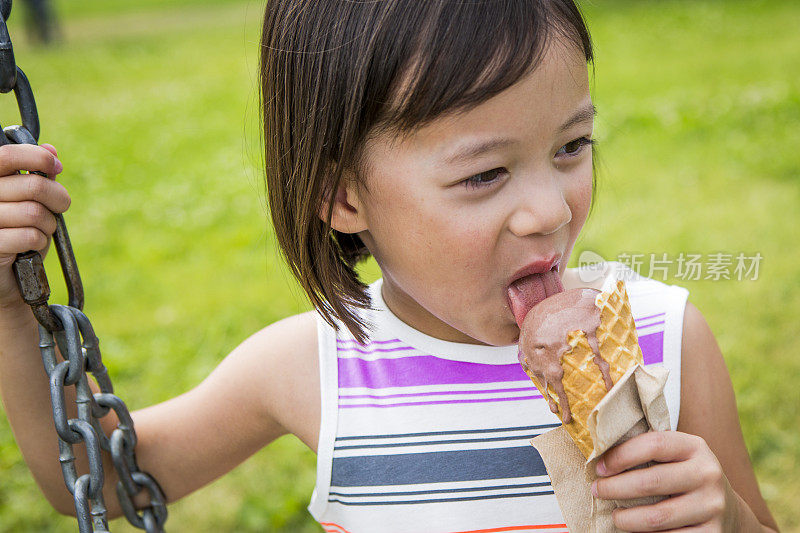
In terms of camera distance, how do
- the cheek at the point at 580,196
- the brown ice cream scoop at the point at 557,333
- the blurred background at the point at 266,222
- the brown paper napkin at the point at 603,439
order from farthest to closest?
the blurred background at the point at 266,222
the cheek at the point at 580,196
the brown ice cream scoop at the point at 557,333
the brown paper napkin at the point at 603,439

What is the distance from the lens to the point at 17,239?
1641 mm

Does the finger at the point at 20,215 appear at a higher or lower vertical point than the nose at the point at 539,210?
higher

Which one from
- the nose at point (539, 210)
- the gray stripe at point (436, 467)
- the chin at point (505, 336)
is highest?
the nose at point (539, 210)

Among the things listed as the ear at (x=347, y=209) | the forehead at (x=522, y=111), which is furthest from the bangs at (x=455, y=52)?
the ear at (x=347, y=209)

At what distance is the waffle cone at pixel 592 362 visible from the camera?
1.47m

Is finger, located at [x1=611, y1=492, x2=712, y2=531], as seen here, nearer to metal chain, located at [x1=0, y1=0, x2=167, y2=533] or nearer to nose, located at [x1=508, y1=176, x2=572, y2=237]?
nose, located at [x1=508, y1=176, x2=572, y2=237]

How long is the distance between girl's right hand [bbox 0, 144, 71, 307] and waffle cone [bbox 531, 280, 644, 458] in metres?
1.05

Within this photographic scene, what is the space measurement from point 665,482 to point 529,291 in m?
0.43

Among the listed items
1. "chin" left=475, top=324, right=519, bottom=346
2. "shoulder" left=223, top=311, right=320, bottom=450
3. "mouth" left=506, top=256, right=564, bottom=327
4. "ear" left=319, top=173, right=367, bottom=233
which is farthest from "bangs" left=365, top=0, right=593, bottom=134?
"shoulder" left=223, top=311, right=320, bottom=450

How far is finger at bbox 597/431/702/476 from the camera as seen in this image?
1407mm

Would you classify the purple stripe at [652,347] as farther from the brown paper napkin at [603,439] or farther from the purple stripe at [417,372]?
the brown paper napkin at [603,439]

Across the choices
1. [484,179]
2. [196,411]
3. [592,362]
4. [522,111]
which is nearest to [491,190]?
[484,179]

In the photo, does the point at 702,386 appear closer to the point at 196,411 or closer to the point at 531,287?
the point at 531,287

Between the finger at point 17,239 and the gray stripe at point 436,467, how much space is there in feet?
2.63
